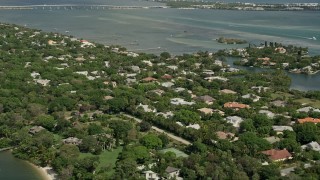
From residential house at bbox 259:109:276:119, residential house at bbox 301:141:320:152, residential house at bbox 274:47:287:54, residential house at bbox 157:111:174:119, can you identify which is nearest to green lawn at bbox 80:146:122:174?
residential house at bbox 157:111:174:119

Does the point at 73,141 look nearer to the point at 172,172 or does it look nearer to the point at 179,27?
the point at 172,172

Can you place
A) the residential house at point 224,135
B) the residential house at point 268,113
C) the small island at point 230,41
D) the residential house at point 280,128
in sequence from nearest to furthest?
1. the residential house at point 224,135
2. the residential house at point 280,128
3. the residential house at point 268,113
4. the small island at point 230,41

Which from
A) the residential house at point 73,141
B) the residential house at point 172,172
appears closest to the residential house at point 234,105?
the residential house at point 172,172

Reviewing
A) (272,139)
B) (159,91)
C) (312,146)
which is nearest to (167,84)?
(159,91)

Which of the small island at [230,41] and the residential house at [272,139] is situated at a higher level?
the small island at [230,41]

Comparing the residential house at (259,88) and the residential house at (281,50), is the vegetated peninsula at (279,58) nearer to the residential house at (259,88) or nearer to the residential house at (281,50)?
the residential house at (281,50)

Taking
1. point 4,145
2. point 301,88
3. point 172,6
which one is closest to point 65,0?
point 172,6

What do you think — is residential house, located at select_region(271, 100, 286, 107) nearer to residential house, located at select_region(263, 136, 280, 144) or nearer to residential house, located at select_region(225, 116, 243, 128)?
residential house, located at select_region(225, 116, 243, 128)
